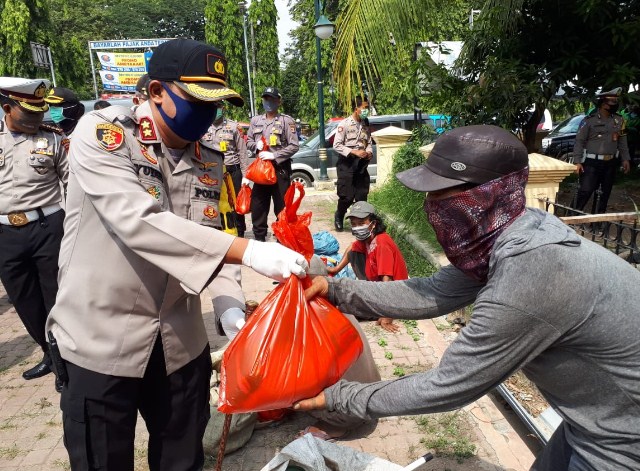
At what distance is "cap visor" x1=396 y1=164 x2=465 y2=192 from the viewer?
1355 millimetres

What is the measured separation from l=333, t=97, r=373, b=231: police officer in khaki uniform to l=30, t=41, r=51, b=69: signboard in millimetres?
23102

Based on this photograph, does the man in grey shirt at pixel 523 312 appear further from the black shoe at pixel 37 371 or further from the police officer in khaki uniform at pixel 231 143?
the police officer in khaki uniform at pixel 231 143

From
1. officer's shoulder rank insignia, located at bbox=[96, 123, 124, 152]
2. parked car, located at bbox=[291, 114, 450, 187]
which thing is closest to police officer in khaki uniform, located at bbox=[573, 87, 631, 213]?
parked car, located at bbox=[291, 114, 450, 187]

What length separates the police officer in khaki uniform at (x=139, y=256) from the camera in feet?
4.85

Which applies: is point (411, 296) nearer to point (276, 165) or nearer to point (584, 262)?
point (584, 262)

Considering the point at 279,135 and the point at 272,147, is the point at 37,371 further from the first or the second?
the point at 279,135

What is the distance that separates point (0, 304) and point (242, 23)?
29618 millimetres

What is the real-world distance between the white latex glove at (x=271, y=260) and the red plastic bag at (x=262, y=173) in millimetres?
5001

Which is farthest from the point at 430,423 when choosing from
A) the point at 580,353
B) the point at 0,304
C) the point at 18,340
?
the point at 0,304

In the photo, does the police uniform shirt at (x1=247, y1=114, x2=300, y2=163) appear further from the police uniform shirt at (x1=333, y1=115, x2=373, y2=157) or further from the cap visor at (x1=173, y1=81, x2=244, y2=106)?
the cap visor at (x1=173, y1=81, x2=244, y2=106)

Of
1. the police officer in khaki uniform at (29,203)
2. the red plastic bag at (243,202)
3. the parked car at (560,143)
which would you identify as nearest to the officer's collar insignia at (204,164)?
the police officer in khaki uniform at (29,203)

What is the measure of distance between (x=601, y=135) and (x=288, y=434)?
629 cm

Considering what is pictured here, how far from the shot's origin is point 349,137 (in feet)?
23.7

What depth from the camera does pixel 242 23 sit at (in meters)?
31.8
